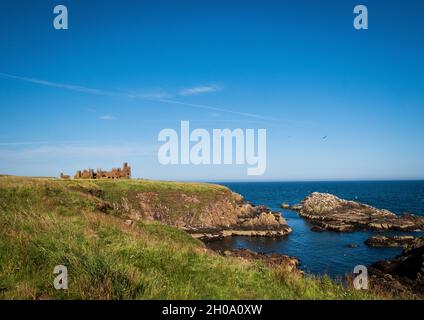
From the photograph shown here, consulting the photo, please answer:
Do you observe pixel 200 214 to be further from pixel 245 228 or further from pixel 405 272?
pixel 405 272

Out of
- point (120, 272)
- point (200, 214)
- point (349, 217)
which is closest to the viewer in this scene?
point (120, 272)

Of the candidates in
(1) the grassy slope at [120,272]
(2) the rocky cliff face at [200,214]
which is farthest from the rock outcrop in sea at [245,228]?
(1) the grassy slope at [120,272]

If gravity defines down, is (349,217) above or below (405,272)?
below

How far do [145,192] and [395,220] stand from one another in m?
59.9

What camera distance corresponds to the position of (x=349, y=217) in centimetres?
8319

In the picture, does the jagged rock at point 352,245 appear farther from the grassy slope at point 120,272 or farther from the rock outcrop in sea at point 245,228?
the grassy slope at point 120,272

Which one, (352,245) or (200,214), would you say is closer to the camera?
(352,245)

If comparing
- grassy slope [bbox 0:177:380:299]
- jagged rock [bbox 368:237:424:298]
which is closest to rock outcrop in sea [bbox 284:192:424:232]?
jagged rock [bbox 368:237:424:298]

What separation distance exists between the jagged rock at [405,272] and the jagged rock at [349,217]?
33.7 metres

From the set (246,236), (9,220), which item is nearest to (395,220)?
(246,236)

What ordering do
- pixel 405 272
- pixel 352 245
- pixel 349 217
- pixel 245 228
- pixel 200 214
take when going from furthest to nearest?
1. pixel 349 217
2. pixel 200 214
3. pixel 245 228
4. pixel 352 245
5. pixel 405 272

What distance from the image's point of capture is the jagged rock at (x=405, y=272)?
29500 millimetres

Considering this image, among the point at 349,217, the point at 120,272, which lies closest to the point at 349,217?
the point at 349,217

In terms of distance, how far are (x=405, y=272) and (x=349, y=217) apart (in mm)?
52352
